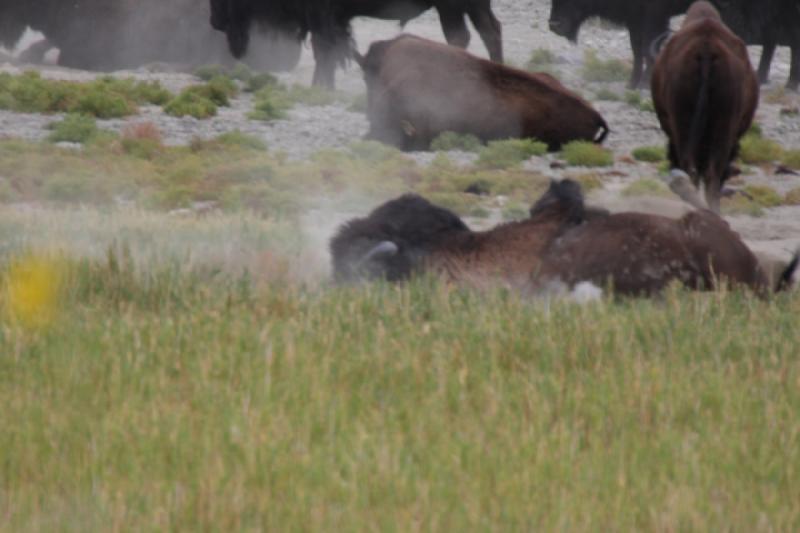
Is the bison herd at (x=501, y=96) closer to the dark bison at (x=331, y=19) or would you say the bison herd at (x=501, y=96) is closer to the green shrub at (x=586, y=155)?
the dark bison at (x=331, y=19)

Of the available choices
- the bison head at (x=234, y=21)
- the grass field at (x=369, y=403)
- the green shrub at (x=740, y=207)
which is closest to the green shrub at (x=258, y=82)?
the bison head at (x=234, y=21)

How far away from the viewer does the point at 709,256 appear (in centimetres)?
697

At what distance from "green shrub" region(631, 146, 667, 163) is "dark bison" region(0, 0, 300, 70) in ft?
38.1

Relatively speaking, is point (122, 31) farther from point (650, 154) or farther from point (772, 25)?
point (650, 154)

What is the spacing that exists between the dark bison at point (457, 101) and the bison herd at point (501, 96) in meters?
0.02

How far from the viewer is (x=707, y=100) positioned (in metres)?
11.6

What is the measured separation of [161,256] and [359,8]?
18894 mm

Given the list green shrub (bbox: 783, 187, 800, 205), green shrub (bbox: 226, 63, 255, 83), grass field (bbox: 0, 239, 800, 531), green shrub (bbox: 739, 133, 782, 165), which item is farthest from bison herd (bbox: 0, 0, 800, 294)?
green shrub (bbox: 783, 187, 800, 205)

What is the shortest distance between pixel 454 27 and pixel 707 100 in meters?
13.6

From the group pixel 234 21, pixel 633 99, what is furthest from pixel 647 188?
pixel 234 21

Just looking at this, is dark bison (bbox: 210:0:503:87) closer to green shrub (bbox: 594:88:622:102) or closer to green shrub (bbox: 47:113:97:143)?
green shrub (bbox: 594:88:622:102)

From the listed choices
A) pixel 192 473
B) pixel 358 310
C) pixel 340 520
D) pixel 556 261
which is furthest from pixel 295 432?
pixel 556 261

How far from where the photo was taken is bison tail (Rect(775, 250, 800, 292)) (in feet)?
24.3

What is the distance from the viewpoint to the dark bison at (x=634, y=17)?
1044 inches
